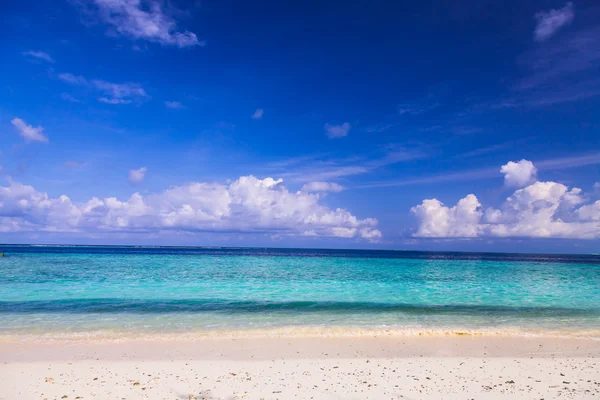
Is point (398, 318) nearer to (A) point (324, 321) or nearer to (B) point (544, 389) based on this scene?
(A) point (324, 321)

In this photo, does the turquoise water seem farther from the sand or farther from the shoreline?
the sand

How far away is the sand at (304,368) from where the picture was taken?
8.33 meters

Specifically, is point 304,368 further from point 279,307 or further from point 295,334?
point 279,307

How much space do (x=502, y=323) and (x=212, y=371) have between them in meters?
13.0

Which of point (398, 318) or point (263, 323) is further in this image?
point (398, 318)

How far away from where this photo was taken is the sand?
833 cm

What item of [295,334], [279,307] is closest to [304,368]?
[295,334]

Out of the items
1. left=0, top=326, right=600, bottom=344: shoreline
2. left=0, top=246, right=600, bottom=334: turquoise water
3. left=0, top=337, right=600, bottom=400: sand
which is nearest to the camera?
left=0, top=337, right=600, bottom=400: sand

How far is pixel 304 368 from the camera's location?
33.1 feet

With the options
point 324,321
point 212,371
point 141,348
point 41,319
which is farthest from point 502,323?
point 41,319

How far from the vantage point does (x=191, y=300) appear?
2108cm

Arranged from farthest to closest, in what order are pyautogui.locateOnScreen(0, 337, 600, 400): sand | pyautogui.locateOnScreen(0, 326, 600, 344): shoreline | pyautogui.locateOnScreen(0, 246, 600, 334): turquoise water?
pyautogui.locateOnScreen(0, 246, 600, 334): turquoise water, pyautogui.locateOnScreen(0, 326, 600, 344): shoreline, pyautogui.locateOnScreen(0, 337, 600, 400): sand

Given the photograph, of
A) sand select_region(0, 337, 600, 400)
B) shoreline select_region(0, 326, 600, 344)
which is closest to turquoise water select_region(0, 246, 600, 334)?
shoreline select_region(0, 326, 600, 344)

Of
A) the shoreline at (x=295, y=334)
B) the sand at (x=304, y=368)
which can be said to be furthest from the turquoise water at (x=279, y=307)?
the sand at (x=304, y=368)
